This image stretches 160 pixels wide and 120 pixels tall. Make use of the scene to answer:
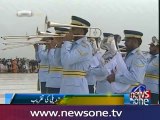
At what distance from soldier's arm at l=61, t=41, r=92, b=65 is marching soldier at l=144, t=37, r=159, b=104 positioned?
37 cm

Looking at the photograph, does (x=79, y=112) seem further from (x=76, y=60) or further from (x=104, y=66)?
(x=104, y=66)

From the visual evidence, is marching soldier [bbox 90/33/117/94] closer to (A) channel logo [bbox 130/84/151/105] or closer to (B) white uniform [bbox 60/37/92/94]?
(B) white uniform [bbox 60/37/92/94]

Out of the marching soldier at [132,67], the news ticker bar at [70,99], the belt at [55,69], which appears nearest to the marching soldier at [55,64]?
the belt at [55,69]

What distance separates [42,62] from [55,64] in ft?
0.45

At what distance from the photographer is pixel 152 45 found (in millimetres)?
2305

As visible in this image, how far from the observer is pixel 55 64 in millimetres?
2695

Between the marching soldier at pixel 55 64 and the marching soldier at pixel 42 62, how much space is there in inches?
1.5

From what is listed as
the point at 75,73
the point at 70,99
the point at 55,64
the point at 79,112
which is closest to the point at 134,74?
the point at 75,73

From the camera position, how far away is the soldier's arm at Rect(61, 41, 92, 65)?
232 centimetres

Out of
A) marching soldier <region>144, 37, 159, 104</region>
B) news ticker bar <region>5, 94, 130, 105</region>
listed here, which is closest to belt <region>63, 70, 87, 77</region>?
marching soldier <region>144, 37, 159, 104</region>

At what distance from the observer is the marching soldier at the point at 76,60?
2.30 metres

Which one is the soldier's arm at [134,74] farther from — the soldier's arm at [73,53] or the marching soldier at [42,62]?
the marching soldier at [42,62]

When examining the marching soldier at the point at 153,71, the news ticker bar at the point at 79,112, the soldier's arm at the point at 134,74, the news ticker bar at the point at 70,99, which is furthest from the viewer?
the soldier's arm at the point at 134,74

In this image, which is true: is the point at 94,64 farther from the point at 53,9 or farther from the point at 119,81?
the point at 53,9
